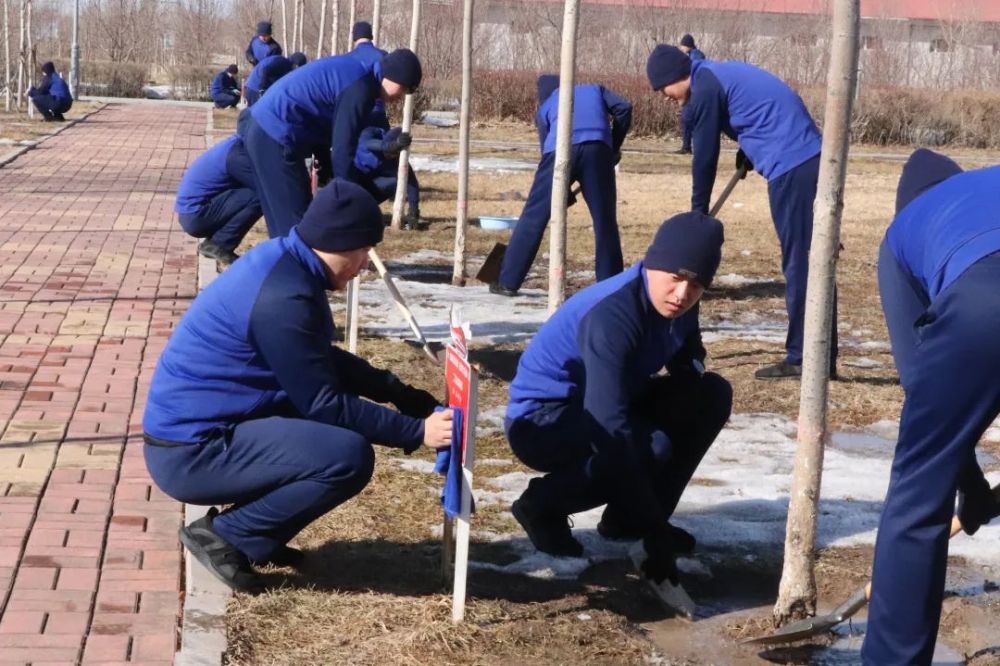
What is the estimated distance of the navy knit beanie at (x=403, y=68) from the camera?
7.31 meters

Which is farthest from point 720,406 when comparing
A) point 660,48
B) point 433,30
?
point 433,30

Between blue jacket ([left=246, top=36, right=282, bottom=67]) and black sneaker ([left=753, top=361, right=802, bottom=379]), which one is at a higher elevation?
blue jacket ([left=246, top=36, right=282, bottom=67])

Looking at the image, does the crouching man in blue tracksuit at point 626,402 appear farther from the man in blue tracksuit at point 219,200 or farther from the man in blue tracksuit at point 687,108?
the man in blue tracksuit at point 219,200

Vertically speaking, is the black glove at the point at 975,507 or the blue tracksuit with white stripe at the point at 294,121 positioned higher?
the blue tracksuit with white stripe at the point at 294,121

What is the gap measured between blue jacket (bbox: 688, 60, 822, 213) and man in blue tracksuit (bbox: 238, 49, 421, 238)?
1606 mm

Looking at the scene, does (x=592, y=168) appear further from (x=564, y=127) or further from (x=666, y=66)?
(x=564, y=127)

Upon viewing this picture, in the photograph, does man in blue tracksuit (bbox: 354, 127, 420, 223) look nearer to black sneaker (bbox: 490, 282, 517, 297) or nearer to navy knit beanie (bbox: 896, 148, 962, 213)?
black sneaker (bbox: 490, 282, 517, 297)

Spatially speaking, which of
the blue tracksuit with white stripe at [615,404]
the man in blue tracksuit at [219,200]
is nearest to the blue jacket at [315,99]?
the man in blue tracksuit at [219,200]

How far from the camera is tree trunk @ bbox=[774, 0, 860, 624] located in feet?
13.1

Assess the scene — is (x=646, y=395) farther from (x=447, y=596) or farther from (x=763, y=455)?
(x=763, y=455)

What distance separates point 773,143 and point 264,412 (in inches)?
164

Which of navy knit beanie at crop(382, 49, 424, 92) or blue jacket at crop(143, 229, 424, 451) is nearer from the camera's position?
Result: blue jacket at crop(143, 229, 424, 451)

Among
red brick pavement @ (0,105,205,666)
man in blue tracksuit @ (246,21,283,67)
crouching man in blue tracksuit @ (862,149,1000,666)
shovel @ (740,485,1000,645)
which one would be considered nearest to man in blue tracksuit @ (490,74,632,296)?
red brick pavement @ (0,105,205,666)

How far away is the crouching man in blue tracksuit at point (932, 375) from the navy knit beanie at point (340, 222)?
4.84 feet
